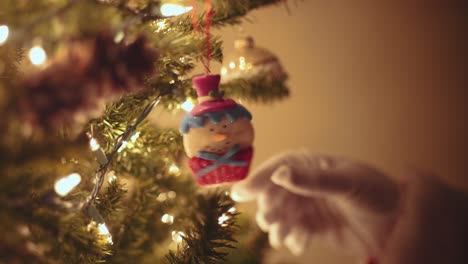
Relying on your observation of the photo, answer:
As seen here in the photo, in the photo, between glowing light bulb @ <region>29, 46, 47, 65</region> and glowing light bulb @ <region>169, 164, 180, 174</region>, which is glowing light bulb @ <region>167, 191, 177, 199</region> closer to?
glowing light bulb @ <region>169, 164, 180, 174</region>

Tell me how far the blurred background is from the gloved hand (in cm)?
32

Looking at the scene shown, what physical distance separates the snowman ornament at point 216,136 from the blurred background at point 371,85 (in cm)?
51

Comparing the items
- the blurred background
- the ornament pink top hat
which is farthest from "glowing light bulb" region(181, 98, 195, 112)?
the blurred background

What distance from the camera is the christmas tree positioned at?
27 cm

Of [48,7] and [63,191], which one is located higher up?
[48,7]

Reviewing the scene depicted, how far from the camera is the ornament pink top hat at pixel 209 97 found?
45 cm

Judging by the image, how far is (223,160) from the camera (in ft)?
1.48

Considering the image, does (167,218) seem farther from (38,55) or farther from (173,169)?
(38,55)

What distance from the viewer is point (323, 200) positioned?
598mm

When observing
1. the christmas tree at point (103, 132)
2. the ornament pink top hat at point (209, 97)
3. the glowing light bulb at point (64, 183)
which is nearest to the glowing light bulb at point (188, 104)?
the christmas tree at point (103, 132)

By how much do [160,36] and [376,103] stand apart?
25.2 inches

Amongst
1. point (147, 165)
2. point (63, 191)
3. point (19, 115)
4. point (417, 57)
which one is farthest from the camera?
point (417, 57)

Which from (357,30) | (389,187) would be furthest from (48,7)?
(357,30)

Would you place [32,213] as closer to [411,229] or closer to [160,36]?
[160,36]
